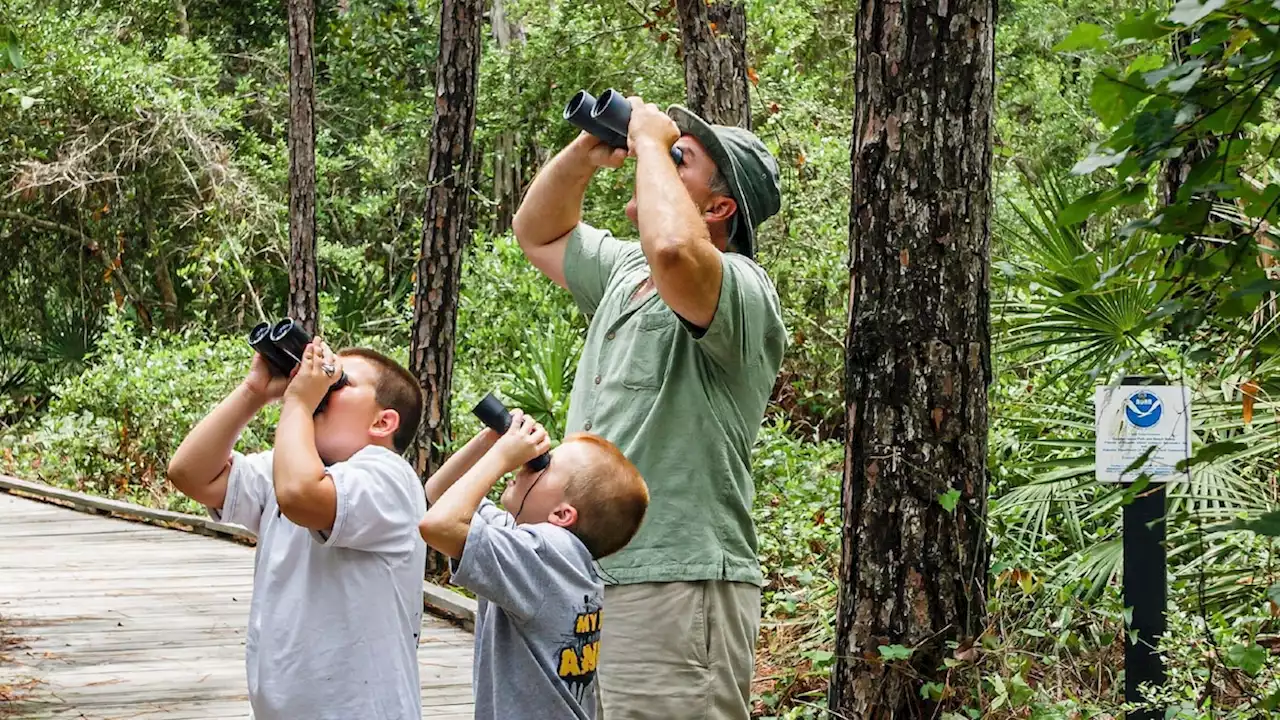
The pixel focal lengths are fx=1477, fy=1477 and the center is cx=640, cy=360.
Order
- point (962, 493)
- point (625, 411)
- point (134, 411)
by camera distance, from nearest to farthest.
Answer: point (625, 411) → point (962, 493) → point (134, 411)

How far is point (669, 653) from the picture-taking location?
110 inches

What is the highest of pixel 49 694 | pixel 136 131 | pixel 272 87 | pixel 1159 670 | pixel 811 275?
pixel 272 87

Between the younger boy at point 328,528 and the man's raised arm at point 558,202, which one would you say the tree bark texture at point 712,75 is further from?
the younger boy at point 328,528

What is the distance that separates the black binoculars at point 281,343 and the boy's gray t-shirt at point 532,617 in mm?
497

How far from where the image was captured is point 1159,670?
12.4 feet

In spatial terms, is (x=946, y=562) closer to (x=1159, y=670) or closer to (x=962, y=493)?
(x=962, y=493)

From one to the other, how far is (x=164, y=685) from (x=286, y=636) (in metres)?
3.05

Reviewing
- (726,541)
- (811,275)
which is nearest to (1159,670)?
(726,541)

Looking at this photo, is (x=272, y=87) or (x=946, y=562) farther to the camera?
(x=272, y=87)

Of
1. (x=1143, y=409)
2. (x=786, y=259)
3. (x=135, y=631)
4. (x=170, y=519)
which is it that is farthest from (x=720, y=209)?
(x=170, y=519)

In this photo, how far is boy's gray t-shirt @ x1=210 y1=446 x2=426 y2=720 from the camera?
2.70 meters

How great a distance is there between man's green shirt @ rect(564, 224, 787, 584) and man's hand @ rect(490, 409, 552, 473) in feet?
0.79

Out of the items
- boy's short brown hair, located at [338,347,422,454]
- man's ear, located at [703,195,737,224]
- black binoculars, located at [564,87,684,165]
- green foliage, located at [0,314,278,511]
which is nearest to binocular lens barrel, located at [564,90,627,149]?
black binoculars, located at [564,87,684,165]

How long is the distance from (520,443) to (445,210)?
4.54 m
